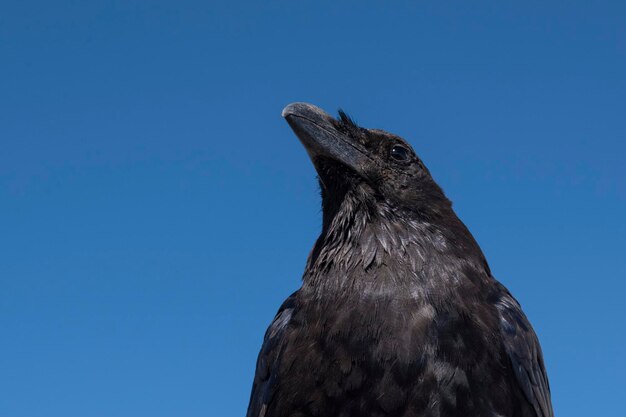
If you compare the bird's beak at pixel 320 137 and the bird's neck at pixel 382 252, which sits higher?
the bird's beak at pixel 320 137

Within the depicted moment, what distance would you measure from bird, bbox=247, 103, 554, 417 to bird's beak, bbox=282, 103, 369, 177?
0.01 metres

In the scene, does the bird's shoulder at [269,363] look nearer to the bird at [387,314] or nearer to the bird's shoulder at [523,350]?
the bird at [387,314]

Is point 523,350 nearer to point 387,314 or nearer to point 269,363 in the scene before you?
point 387,314

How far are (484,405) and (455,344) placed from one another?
21.2 inches

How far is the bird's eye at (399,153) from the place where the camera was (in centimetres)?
734

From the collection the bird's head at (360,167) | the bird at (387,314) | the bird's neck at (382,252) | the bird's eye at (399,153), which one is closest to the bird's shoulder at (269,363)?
the bird at (387,314)

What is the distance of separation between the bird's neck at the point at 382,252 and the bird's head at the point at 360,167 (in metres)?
0.12

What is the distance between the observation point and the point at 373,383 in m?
5.62

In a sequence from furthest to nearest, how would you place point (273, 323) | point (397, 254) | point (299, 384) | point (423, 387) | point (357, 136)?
1. point (357, 136)
2. point (273, 323)
3. point (397, 254)
4. point (299, 384)
5. point (423, 387)

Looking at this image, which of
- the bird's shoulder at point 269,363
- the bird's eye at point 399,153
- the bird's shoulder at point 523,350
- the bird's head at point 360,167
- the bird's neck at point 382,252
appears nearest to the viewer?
the bird's shoulder at point 523,350

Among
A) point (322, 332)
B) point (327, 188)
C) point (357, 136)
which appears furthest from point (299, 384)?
point (357, 136)

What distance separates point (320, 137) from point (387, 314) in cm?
208

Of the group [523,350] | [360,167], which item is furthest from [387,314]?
[360,167]

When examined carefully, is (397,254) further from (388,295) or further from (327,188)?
(327,188)
